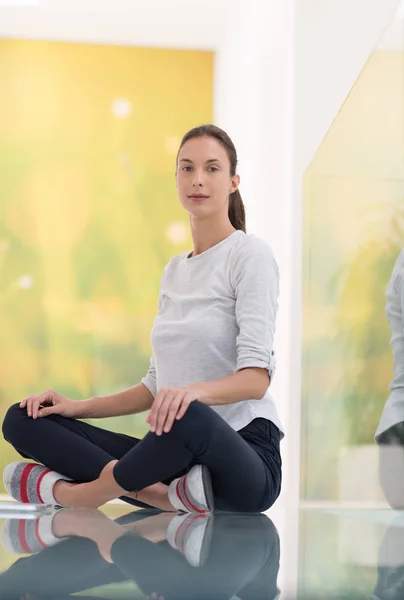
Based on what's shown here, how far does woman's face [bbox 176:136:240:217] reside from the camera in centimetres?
192

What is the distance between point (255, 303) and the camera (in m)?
1.71

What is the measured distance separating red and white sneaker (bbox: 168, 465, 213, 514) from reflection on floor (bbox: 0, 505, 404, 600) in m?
0.02

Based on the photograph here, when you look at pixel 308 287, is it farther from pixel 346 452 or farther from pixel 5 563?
pixel 5 563

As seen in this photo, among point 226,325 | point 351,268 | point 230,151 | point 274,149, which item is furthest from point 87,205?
point 226,325

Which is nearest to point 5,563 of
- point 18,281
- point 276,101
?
point 276,101

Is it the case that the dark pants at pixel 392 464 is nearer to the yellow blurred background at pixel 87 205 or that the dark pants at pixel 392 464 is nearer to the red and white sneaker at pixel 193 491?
the red and white sneaker at pixel 193 491

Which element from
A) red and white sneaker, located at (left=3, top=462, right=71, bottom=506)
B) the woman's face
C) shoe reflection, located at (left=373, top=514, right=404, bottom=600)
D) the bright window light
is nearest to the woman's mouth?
the woman's face

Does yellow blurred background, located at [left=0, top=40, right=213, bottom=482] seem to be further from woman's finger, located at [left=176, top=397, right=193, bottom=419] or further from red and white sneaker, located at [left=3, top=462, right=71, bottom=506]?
woman's finger, located at [left=176, top=397, right=193, bottom=419]

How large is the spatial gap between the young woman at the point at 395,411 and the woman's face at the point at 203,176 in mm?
444

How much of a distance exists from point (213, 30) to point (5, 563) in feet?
14.0

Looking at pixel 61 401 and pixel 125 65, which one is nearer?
pixel 61 401

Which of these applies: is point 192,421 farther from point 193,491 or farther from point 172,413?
point 193,491

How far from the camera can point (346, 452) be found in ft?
8.05

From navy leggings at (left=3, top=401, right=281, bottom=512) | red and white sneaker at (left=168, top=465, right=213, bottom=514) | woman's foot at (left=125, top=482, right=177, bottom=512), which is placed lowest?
woman's foot at (left=125, top=482, right=177, bottom=512)
